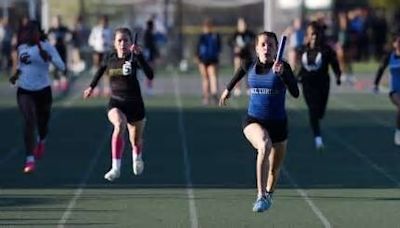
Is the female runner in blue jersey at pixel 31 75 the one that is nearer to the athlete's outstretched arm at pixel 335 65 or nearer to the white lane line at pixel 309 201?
the white lane line at pixel 309 201

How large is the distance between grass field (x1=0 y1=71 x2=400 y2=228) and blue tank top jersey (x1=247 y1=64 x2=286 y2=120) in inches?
41.7

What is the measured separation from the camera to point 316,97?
21922mm

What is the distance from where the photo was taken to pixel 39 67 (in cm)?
1892

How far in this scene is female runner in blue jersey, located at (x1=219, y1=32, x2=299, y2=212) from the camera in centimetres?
1429

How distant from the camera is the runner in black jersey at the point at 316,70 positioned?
21547 mm

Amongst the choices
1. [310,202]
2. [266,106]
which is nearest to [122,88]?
[310,202]

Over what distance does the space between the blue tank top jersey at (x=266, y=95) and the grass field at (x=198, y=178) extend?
3.48 ft

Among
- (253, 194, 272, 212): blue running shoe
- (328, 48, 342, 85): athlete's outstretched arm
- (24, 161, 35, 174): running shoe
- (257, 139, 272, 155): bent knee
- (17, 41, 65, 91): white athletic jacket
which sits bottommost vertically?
(24, 161, 35, 174): running shoe

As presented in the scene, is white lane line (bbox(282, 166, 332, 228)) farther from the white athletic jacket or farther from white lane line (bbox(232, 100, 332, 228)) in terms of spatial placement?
the white athletic jacket

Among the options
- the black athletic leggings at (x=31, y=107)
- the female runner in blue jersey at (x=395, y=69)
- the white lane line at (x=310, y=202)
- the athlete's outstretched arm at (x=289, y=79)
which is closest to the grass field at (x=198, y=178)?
the white lane line at (x=310, y=202)

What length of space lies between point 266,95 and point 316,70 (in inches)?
290

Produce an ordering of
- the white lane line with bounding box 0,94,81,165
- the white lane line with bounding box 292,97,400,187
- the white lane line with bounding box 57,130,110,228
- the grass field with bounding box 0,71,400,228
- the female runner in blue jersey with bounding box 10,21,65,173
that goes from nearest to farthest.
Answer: the white lane line with bounding box 57,130,110,228, the grass field with bounding box 0,71,400,228, the white lane line with bounding box 292,97,400,187, the female runner in blue jersey with bounding box 10,21,65,173, the white lane line with bounding box 0,94,81,165

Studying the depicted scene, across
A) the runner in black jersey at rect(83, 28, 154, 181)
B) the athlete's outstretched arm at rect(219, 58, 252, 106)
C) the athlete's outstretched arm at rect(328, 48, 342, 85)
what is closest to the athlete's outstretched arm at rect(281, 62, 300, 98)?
the athlete's outstretched arm at rect(219, 58, 252, 106)

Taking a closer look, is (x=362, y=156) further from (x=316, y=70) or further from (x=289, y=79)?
(x=289, y=79)
